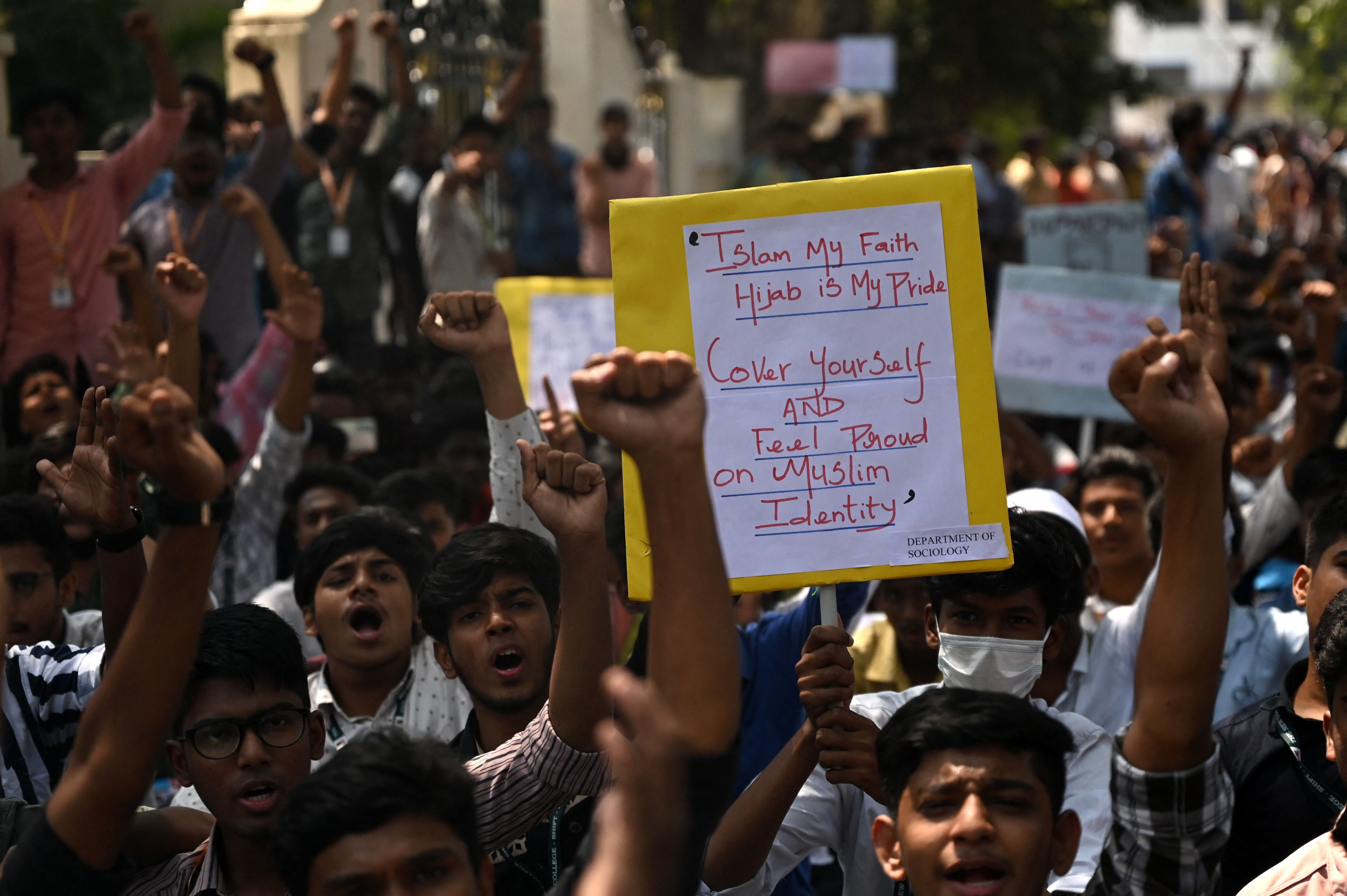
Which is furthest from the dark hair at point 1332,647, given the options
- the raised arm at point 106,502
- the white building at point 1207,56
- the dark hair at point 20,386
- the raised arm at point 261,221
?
the white building at point 1207,56

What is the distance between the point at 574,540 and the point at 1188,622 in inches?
42.4

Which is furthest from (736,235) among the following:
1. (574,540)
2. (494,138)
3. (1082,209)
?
(494,138)

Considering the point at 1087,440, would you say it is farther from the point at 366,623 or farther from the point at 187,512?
the point at 187,512

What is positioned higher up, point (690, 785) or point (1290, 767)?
point (690, 785)

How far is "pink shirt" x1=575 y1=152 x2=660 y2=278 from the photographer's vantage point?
12.5 m

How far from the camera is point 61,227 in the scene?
7.18 meters

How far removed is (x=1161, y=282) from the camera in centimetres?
693

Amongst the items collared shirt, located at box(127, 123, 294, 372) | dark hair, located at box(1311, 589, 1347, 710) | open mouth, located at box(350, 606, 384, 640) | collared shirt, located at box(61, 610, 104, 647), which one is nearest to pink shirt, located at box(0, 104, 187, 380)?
collared shirt, located at box(127, 123, 294, 372)

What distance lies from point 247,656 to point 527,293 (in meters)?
3.96

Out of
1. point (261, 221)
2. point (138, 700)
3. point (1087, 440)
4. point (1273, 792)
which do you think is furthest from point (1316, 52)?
point (138, 700)

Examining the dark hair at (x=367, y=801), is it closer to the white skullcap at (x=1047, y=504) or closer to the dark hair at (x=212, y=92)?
the white skullcap at (x=1047, y=504)

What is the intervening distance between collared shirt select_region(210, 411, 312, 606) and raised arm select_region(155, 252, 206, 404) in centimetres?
64

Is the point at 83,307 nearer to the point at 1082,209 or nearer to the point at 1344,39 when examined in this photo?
the point at 1082,209

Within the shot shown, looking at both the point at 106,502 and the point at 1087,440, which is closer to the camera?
the point at 106,502
